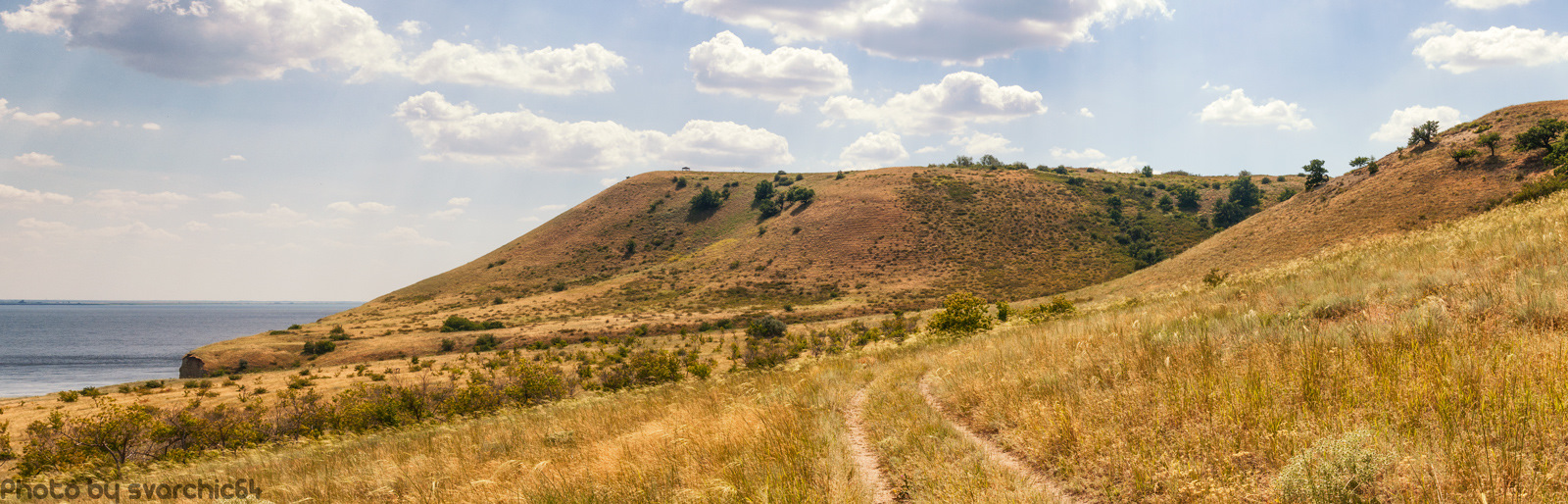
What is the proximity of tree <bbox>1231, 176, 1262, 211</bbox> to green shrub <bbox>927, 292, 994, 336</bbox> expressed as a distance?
8725cm

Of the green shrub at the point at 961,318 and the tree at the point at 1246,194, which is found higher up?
the tree at the point at 1246,194

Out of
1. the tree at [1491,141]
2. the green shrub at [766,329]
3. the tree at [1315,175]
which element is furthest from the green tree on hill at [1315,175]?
the green shrub at [766,329]

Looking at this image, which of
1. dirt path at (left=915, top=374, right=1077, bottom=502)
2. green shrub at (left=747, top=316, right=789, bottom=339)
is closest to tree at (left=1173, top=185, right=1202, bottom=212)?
green shrub at (left=747, top=316, right=789, bottom=339)

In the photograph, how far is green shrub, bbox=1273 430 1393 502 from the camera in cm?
305

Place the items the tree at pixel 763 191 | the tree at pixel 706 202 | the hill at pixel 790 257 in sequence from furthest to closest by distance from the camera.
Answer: the tree at pixel 706 202 < the tree at pixel 763 191 < the hill at pixel 790 257

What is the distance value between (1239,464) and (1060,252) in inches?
3241

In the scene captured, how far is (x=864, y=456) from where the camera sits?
593 cm

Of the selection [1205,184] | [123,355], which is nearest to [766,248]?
[1205,184]

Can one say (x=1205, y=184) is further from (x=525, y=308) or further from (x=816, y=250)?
(x=525, y=308)

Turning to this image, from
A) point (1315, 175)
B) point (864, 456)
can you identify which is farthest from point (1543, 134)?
point (864, 456)

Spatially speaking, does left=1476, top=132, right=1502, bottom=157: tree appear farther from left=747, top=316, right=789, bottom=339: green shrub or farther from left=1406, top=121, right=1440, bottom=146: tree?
left=747, top=316, right=789, bottom=339: green shrub

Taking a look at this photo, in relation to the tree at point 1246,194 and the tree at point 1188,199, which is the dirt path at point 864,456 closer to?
the tree at point 1246,194

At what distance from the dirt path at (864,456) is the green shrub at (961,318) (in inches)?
546

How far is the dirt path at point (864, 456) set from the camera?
4891mm
